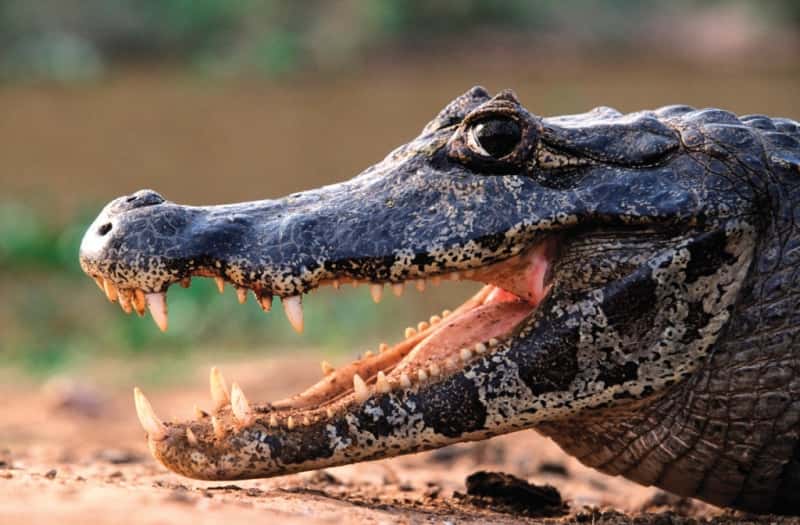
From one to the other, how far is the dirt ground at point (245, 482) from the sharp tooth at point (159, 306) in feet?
1.53

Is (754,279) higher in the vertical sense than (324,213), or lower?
lower

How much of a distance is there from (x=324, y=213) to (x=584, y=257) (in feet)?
2.58

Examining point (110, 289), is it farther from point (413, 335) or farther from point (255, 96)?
point (255, 96)

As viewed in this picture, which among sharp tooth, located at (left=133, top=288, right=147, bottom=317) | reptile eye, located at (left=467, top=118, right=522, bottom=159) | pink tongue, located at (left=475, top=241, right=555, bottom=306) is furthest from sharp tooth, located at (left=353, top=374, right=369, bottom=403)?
reptile eye, located at (left=467, top=118, right=522, bottom=159)

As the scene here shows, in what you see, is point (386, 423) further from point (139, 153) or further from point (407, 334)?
point (139, 153)

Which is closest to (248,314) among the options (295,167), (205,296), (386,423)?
(205,296)

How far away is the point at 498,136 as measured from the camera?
3.66m

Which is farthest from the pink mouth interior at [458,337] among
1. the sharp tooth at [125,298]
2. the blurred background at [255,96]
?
the blurred background at [255,96]

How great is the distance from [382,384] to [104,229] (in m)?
0.93

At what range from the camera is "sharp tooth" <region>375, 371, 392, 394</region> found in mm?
3357

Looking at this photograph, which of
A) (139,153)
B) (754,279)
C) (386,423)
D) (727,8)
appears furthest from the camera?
(727,8)

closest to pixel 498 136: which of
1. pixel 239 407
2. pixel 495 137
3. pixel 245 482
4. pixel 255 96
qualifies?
pixel 495 137

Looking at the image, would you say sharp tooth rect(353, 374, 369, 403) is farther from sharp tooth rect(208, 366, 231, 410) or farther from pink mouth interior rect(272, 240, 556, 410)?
sharp tooth rect(208, 366, 231, 410)

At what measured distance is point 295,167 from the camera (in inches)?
630
